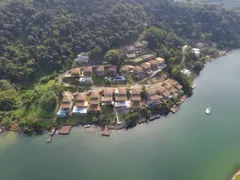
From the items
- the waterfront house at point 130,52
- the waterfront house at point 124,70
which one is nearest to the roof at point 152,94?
the waterfront house at point 124,70

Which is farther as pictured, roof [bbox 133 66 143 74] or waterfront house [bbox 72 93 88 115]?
roof [bbox 133 66 143 74]

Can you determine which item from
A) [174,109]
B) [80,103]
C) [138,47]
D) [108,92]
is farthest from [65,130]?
[138,47]

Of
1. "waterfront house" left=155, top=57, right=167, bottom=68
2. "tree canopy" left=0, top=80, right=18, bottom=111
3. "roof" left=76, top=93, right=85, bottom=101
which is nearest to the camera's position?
"roof" left=76, top=93, right=85, bottom=101

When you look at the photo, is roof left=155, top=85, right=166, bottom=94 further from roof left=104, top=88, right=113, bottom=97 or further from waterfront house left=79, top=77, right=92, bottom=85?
waterfront house left=79, top=77, right=92, bottom=85

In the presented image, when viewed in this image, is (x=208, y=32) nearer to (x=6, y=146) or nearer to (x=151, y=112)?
(x=151, y=112)

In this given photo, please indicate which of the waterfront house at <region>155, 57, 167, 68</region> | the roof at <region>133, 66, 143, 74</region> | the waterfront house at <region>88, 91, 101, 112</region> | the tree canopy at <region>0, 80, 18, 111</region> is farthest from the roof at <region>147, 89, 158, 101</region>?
the tree canopy at <region>0, 80, 18, 111</region>

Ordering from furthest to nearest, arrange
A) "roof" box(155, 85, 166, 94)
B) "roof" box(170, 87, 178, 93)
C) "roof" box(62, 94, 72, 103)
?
"roof" box(170, 87, 178, 93), "roof" box(155, 85, 166, 94), "roof" box(62, 94, 72, 103)

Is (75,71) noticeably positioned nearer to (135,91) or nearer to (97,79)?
(97,79)

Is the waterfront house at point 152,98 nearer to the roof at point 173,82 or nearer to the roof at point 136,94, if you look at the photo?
the roof at point 136,94
